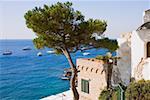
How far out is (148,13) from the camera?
16.1m

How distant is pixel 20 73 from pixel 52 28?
176ft

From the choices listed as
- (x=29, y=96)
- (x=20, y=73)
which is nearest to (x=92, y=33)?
(x=29, y=96)

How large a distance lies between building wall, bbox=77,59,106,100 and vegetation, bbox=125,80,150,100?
341 cm

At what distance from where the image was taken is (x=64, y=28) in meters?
15.6

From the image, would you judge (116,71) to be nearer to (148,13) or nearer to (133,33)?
(133,33)

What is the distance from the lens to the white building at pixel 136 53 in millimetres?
14844

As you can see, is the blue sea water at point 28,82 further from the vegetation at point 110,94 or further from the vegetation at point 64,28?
the vegetation at point 110,94

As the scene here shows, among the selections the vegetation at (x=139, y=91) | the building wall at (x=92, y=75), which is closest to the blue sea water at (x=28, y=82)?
the building wall at (x=92, y=75)

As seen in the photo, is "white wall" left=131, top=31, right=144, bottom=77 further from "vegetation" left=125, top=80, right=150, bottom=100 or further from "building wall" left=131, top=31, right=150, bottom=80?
"vegetation" left=125, top=80, right=150, bottom=100

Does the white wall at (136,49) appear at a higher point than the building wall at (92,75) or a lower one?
higher

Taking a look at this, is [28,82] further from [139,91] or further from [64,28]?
[139,91]

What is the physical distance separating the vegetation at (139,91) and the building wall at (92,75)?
341 cm

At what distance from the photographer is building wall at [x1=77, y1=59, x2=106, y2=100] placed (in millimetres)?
17047

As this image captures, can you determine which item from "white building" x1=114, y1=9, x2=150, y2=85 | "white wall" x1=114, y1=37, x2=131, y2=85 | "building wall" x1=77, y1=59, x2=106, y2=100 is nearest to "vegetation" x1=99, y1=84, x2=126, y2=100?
"building wall" x1=77, y1=59, x2=106, y2=100
